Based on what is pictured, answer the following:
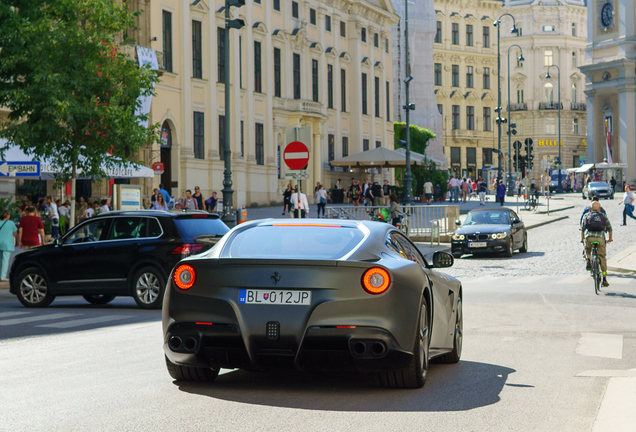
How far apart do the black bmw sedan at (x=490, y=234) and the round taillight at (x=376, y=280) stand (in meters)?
21.0

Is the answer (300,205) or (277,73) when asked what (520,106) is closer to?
(277,73)

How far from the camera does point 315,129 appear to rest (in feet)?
194

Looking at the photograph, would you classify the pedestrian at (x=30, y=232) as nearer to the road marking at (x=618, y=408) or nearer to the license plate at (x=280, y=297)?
the license plate at (x=280, y=297)

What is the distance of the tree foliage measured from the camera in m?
24.9

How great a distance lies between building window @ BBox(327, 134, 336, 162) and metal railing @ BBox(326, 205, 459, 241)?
28877 millimetres

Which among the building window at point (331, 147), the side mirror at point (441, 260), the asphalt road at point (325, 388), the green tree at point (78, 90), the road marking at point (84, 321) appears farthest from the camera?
the building window at point (331, 147)

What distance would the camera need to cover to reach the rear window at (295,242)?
7625 millimetres

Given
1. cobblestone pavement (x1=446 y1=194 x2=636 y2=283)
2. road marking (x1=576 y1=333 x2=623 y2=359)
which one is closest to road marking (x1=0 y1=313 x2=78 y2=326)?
road marking (x1=576 y1=333 x2=623 y2=359)

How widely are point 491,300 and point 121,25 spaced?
45.3 ft

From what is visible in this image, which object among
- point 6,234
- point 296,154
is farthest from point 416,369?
point 6,234

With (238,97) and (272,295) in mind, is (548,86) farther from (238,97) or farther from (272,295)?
(272,295)

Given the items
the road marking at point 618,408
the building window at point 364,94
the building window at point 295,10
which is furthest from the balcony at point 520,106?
the road marking at point 618,408

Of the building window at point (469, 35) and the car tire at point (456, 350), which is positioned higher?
the building window at point (469, 35)

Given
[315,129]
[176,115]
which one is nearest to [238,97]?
[176,115]
